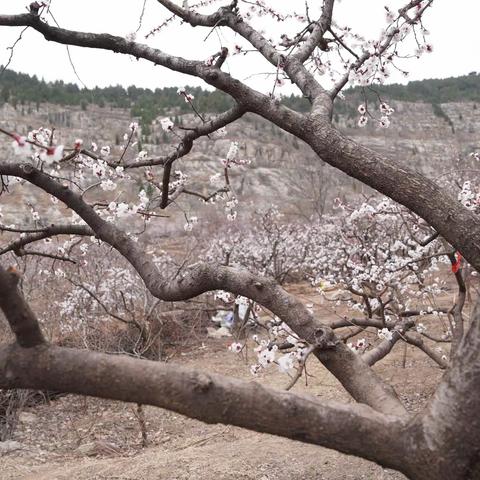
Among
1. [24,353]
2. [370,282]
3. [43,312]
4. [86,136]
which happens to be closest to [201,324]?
[43,312]

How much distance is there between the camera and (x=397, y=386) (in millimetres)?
6215

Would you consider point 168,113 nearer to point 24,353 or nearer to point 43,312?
point 43,312

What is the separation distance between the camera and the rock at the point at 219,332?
32.5 feet

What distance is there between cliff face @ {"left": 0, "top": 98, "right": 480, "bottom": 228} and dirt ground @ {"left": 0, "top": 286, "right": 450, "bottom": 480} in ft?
126

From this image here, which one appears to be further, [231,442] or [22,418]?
[22,418]

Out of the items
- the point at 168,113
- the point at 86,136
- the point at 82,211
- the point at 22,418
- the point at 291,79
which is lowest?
the point at 22,418

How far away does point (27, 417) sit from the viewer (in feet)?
20.8

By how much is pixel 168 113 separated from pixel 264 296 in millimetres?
68675

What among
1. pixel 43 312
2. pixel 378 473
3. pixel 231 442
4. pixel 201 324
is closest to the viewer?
pixel 378 473

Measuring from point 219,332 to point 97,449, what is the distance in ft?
15.9

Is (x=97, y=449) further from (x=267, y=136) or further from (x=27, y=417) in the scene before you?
(x=267, y=136)

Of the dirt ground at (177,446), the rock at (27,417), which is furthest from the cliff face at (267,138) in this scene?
the rock at (27,417)

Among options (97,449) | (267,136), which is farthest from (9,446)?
(267,136)

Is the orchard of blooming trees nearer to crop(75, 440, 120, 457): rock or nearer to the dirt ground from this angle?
the dirt ground
